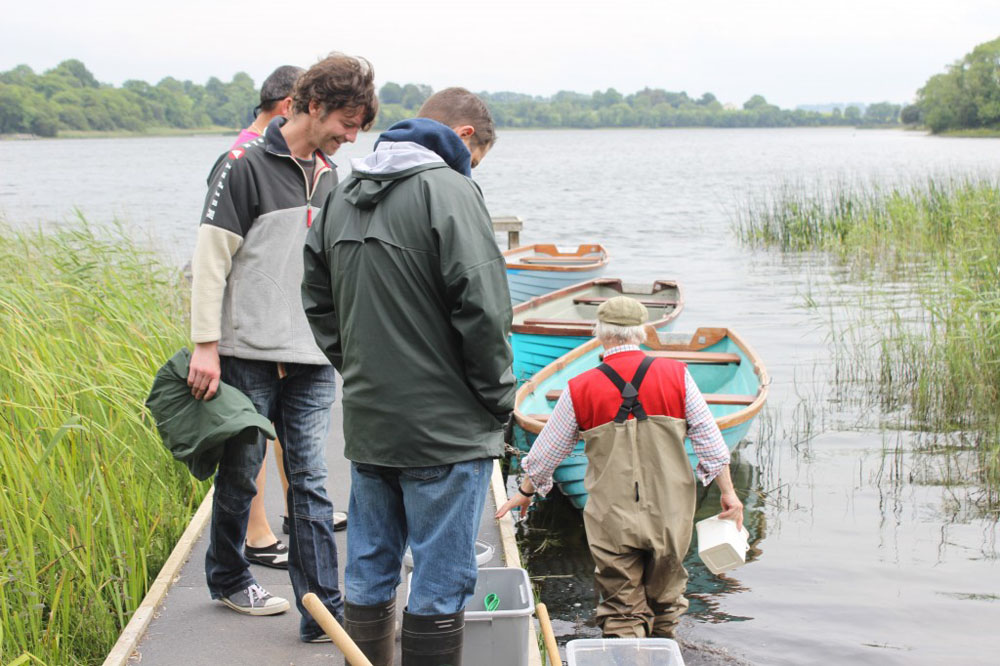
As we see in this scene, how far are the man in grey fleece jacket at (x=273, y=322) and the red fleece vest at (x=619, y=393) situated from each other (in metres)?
1.09

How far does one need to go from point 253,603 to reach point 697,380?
17.7 ft

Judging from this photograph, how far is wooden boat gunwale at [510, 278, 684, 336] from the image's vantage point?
8743mm

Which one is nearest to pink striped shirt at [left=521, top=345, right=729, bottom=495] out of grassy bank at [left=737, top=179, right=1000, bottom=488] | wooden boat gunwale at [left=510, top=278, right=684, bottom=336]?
wooden boat gunwale at [left=510, top=278, right=684, bottom=336]

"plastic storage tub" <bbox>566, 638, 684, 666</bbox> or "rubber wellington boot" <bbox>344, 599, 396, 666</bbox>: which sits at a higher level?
"rubber wellington boot" <bbox>344, 599, 396, 666</bbox>

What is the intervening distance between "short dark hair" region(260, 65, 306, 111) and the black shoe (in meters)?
1.84

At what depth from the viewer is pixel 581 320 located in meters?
10.3

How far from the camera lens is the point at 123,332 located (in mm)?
6094

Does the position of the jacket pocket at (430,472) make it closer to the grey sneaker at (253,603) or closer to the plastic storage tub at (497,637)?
the plastic storage tub at (497,637)

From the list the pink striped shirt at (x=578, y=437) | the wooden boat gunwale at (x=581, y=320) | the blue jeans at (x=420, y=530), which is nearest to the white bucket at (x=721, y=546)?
the pink striped shirt at (x=578, y=437)

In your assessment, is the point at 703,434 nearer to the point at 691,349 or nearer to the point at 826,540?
the point at 826,540

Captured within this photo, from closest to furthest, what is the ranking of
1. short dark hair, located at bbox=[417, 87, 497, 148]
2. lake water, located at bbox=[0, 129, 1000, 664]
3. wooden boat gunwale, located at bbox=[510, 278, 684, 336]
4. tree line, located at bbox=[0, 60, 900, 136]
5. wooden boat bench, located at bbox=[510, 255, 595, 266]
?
short dark hair, located at bbox=[417, 87, 497, 148], lake water, located at bbox=[0, 129, 1000, 664], wooden boat gunwale, located at bbox=[510, 278, 684, 336], wooden boat bench, located at bbox=[510, 255, 595, 266], tree line, located at bbox=[0, 60, 900, 136]

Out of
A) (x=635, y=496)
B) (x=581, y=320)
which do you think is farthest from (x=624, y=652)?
(x=581, y=320)

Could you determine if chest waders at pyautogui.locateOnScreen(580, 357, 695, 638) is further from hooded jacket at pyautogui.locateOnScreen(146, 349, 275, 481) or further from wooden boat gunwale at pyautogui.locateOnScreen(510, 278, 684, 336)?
wooden boat gunwale at pyautogui.locateOnScreen(510, 278, 684, 336)

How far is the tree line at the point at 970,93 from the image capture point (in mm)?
75250
